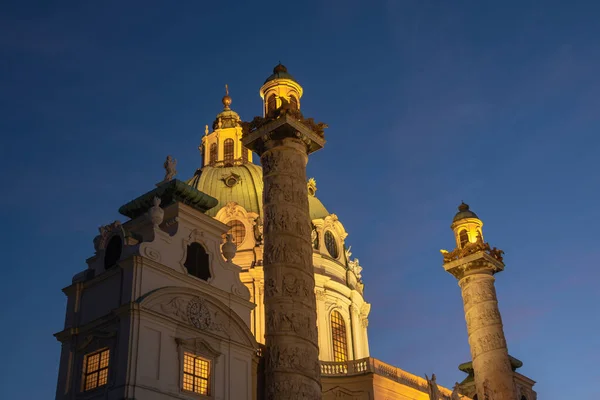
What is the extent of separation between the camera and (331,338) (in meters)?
50.2

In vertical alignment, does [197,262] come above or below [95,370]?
above

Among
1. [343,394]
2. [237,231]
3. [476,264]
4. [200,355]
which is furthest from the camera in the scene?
[237,231]

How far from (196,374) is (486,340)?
21816mm

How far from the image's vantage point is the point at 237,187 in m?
55.4

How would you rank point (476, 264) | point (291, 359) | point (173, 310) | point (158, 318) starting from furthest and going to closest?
point (476, 264), point (291, 359), point (173, 310), point (158, 318)

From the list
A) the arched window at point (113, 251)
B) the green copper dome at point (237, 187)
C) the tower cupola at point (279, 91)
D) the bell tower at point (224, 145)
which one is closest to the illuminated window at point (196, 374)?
the arched window at point (113, 251)

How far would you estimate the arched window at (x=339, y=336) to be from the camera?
50438mm

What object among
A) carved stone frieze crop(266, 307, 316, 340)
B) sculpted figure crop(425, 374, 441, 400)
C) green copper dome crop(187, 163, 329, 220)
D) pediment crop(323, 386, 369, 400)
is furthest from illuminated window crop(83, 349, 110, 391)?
green copper dome crop(187, 163, 329, 220)

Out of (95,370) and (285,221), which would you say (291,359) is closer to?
(285,221)

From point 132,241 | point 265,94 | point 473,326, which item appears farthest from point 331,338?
point 132,241

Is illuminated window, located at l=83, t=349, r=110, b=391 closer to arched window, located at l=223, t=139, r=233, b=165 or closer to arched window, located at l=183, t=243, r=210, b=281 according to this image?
arched window, located at l=183, t=243, r=210, b=281

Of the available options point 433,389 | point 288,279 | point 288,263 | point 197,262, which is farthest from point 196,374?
point 433,389

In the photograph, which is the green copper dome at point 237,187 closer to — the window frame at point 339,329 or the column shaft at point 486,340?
the window frame at point 339,329

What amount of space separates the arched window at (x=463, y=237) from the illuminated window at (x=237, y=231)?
14527mm
